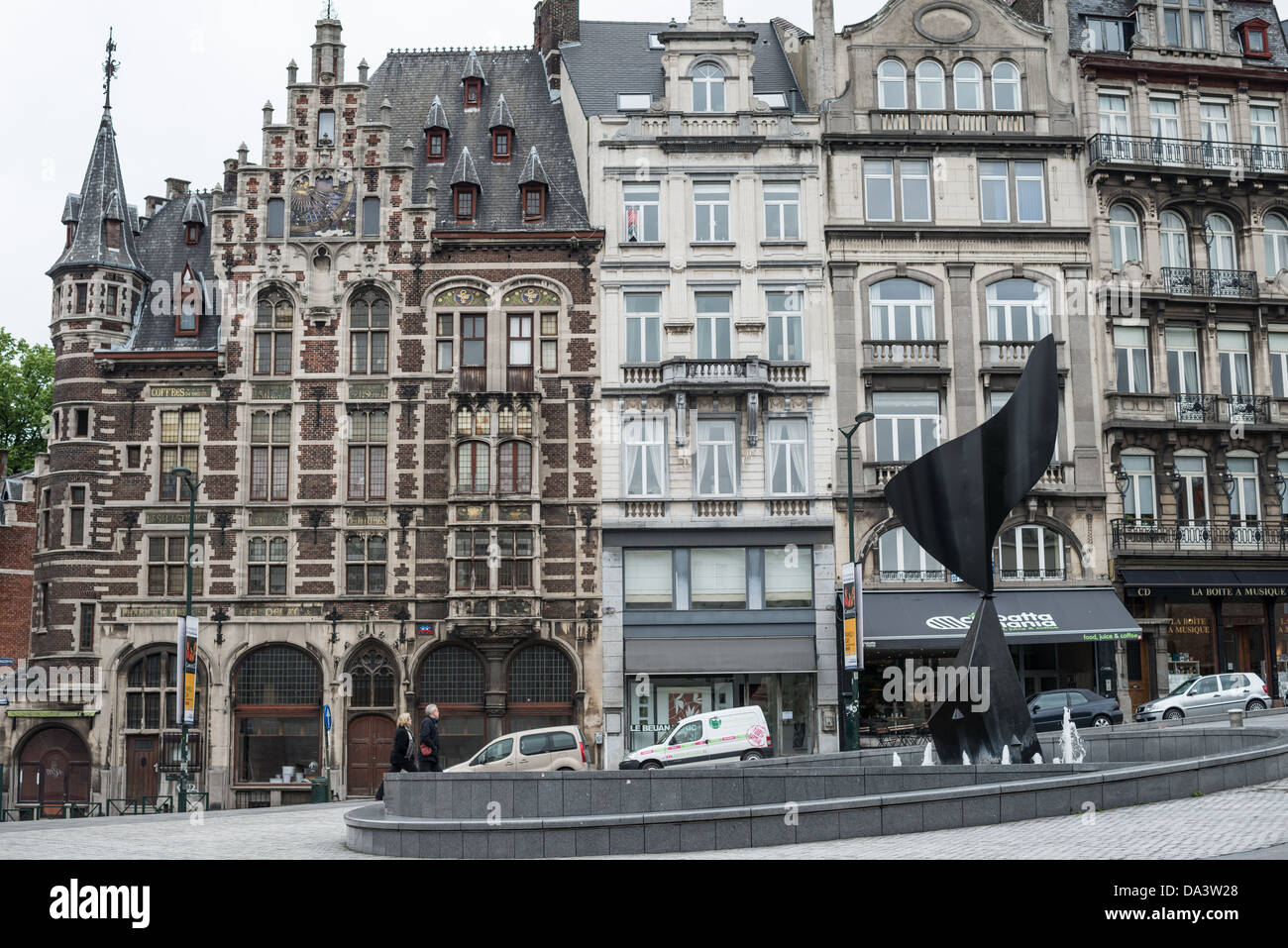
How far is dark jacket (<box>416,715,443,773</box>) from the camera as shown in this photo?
22.4 meters

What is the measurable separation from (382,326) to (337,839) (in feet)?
71.6

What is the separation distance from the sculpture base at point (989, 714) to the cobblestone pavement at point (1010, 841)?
3539mm

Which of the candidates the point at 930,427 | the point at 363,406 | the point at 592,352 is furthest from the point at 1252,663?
the point at 363,406

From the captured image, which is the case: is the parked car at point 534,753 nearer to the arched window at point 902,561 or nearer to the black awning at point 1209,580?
the arched window at point 902,561

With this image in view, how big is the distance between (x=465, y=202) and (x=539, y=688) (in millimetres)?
13955

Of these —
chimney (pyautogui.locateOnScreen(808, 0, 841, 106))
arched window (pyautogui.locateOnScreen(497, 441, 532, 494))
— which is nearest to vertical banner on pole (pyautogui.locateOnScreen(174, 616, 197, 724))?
arched window (pyautogui.locateOnScreen(497, 441, 532, 494))

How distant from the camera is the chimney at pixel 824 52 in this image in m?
42.0

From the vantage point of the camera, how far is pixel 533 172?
136 feet

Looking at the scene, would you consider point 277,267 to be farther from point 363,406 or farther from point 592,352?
point 592,352

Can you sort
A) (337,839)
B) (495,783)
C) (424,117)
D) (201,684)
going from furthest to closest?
(424,117) < (201,684) < (337,839) < (495,783)

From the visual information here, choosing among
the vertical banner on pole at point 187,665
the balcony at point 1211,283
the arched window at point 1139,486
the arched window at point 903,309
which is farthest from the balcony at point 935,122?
the vertical banner on pole at point 187,665

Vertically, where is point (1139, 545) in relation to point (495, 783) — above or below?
above

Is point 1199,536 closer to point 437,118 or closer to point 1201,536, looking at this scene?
point 1201,536

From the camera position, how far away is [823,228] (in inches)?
1612
